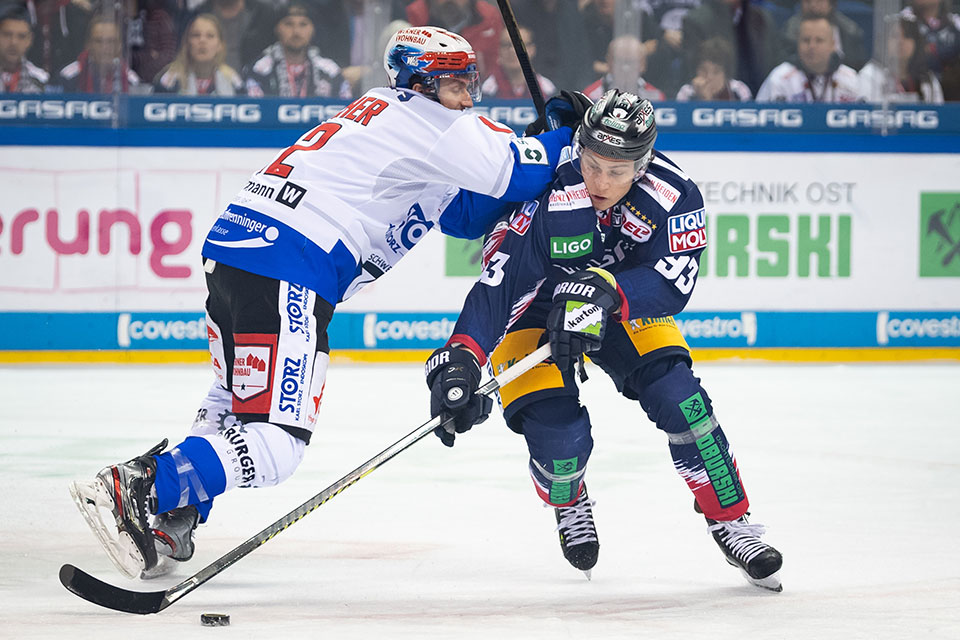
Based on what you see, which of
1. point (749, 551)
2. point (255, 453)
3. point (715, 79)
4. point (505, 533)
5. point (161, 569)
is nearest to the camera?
point (255, 453)

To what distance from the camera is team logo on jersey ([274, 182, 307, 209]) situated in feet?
9.71

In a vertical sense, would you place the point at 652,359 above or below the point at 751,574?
above

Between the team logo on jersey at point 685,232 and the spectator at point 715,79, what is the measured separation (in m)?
4.61

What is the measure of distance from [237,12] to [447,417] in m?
4.94

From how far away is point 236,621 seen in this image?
268cm

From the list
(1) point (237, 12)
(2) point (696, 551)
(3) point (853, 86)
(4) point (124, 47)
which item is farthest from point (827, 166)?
(2) point (696, 551)

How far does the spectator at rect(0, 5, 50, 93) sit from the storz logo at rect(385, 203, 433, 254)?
4531 millimetres

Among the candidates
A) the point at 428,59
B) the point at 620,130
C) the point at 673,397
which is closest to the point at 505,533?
the point at 673,397

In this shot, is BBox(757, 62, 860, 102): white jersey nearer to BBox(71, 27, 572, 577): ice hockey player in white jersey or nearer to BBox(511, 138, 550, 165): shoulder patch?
BBox(71, 27, 572, 577): ice hockey player in white jersey

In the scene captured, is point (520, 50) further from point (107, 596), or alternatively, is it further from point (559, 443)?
point (107, 596)

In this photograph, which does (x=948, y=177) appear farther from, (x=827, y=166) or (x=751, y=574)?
(x=751, y=574)

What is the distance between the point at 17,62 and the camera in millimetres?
7160

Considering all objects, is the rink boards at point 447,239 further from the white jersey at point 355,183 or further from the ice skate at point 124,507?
the ice skate at point 124,507

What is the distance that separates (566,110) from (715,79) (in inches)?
176
